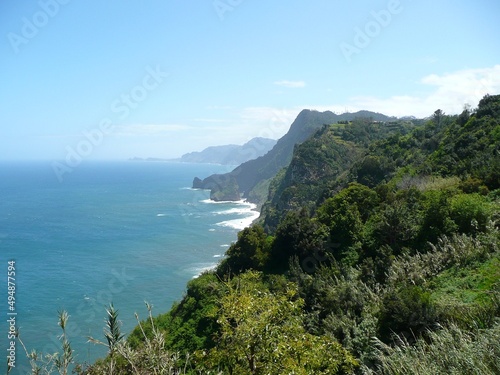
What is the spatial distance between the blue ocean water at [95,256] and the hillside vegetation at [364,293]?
13569mm

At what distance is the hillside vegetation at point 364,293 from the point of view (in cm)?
838

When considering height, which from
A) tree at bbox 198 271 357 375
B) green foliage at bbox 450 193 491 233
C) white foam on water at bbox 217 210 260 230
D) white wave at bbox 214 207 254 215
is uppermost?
green foliage at bbox 450 193 491 233

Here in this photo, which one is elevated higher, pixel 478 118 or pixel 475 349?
pixel 478 118

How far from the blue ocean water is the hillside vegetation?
13.6 meters

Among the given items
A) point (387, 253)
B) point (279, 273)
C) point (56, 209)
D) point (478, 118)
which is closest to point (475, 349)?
point (387, 253)

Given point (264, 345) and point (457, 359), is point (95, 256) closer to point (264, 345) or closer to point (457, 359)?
point (264, 345)

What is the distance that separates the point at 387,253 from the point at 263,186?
440 ft

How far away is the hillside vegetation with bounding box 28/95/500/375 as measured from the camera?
8.38 metres

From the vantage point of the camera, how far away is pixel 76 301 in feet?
166

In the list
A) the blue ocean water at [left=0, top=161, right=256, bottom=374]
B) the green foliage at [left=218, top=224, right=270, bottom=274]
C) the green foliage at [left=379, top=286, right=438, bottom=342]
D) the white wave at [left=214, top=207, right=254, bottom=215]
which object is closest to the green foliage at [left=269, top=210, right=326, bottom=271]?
the green foliage at [left=218, top=224, right=270, bottom=274]

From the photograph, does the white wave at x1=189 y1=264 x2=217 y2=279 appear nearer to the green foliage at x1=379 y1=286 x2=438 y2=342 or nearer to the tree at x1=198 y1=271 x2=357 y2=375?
the green foliage at x1=379 y1=286 x2=438 y2=342

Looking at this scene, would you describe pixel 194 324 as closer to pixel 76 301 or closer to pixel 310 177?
pixel 76 301

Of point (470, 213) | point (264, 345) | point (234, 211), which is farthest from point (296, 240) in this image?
point (234, 211)

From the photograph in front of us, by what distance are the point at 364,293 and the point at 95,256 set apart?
213 feet
